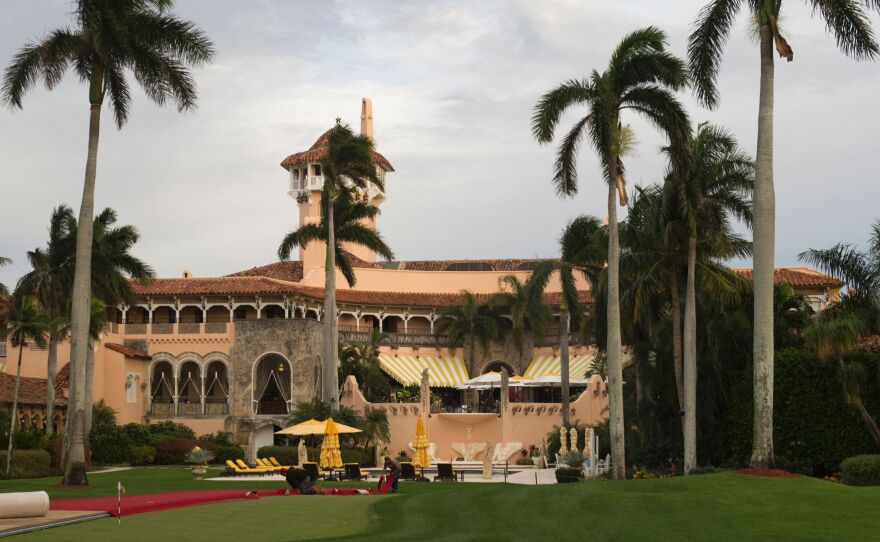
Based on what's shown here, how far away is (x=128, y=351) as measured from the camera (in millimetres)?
66625

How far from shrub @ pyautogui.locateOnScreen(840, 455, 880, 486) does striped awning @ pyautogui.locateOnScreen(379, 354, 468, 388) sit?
4245 centimetres

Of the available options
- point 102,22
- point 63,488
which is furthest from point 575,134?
point 63,488

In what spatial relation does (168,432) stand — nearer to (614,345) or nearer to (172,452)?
(172,452)

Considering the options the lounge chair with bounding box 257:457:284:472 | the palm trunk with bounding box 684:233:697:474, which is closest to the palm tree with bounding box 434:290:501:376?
the lounge chair with bounding box 257:457:284:472

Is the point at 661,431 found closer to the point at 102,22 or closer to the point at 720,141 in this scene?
the point at 720,141

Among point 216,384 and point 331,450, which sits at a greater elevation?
point 216,384

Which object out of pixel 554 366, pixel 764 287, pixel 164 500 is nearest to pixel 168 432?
pixel 554 366

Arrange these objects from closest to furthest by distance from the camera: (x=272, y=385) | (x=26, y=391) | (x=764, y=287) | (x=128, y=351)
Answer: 1. (x=764, y=287)
2. (x=26, y=391)
3. (x=128, y=351)
4. (x=272, y=385)

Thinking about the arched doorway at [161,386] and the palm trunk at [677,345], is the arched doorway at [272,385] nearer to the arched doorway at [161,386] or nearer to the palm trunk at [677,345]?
the arched doorway at [161,386]

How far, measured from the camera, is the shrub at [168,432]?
5883 cm

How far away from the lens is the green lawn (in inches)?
802

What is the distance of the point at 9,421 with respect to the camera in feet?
167

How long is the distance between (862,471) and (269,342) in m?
40.6

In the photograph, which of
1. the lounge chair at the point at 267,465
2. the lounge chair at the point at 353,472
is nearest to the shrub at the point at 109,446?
the lounge chair at the point at 267,465
